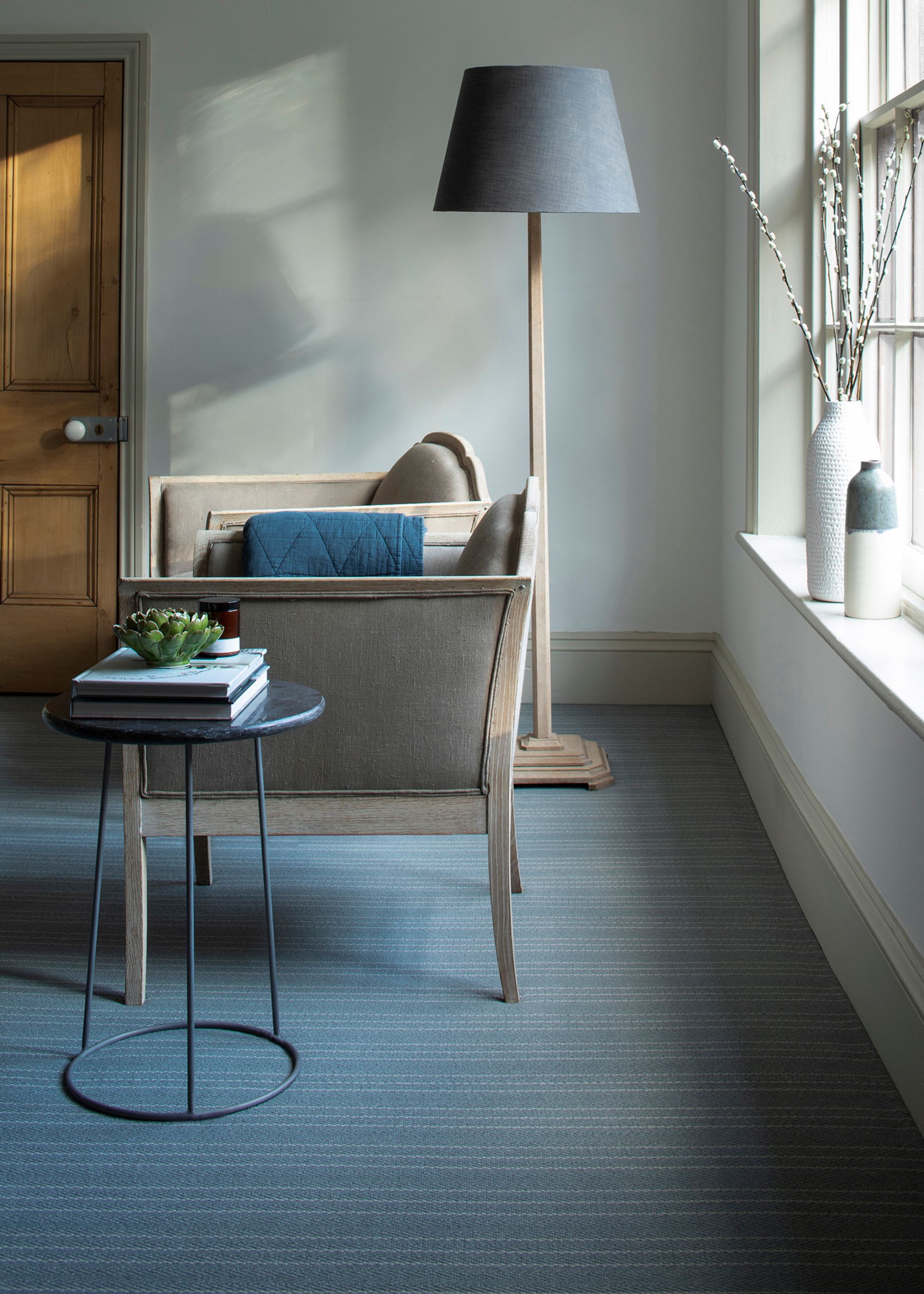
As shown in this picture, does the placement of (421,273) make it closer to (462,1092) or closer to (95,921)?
(95,921)

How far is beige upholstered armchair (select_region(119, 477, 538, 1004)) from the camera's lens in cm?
202

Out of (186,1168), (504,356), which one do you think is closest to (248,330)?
(504,356)

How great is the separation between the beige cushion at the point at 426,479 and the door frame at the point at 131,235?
1100 millimetres

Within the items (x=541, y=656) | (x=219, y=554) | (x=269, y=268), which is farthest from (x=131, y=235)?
(x=541, y=656)

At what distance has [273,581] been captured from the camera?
201 cm

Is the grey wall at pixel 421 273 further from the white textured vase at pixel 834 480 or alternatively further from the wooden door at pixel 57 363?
the white textured vase at pixel 834 480

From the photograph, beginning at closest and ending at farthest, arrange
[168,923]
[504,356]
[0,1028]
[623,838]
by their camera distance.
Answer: [0,1028] → [168,923] → [623,838] → [504,356]

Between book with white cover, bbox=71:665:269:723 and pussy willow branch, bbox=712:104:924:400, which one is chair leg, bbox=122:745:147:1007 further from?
pussy willow branch, bbox=712:104:924:400

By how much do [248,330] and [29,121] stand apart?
3.46 ft

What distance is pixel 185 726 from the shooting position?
5.41ft

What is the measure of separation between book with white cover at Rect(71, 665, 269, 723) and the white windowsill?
91 centimetres

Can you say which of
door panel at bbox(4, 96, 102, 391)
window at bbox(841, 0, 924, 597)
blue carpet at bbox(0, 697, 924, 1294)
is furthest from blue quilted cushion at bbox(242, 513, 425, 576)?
door panel at bbox(4, 96, 102, 391)

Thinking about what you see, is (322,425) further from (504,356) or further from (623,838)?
(623,838)

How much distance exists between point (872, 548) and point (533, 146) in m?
1.42
